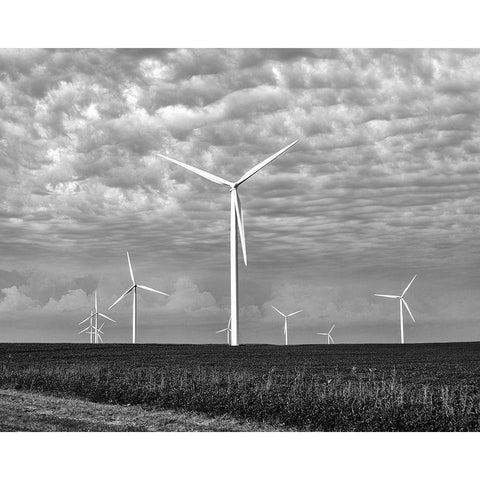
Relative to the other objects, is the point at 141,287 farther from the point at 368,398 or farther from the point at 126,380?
the point at 368,398

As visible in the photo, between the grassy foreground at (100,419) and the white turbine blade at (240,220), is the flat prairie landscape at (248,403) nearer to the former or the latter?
the grassy foreground at (100,419)

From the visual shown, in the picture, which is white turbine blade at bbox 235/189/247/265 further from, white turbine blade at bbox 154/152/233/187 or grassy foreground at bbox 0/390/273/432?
grassy foreground at bbox 0/390/273/432

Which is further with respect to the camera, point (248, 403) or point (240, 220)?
point (240, 220)

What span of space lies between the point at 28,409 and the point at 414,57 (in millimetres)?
34705

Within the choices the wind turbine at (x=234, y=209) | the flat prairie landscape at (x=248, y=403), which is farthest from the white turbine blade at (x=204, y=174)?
the flat prairie landscape at (x=248, y=403)

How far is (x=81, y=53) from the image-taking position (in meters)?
54.2

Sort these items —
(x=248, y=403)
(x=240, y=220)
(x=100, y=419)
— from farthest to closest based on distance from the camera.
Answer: (x=240, y=220) < (x=248, y=403) < (x=100, y=419)

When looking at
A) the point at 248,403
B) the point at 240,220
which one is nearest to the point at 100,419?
the point at 248,403

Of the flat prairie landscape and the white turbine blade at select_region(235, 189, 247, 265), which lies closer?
the flat prairie landscape

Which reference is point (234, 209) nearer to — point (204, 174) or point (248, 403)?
point (204, 174)

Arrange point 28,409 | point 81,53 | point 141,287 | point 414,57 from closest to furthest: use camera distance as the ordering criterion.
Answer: point 28,409, point 414,57, point 81,53, point 141,287

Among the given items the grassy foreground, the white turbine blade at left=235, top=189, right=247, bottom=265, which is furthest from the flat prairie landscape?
the white turbine blade at left=235, top=189, right=247, bottom=265

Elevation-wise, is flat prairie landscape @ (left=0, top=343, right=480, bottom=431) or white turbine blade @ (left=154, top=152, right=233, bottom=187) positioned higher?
white turbine blade @ (left=154, top=152, right=233, bottom=187)

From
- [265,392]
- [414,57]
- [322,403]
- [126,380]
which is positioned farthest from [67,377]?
[414,57]
